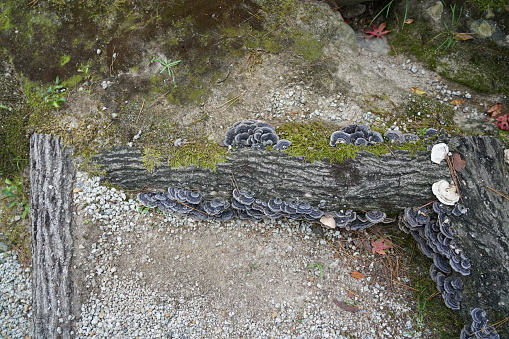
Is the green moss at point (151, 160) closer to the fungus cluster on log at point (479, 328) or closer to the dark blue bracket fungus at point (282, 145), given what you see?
the dark blue bracket fungus at point (282, 145)

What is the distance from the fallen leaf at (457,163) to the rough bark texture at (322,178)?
0.36 feet

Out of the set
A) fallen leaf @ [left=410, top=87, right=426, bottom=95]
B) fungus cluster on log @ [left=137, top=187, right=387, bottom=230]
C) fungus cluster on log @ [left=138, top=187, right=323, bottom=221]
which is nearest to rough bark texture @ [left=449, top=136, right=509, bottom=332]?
fungus cluster on log @ [left=137, top=187, right=387, bottom=230]

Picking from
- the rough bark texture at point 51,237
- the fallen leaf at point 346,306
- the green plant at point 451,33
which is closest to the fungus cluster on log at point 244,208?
the fallen leaf at point 346,306

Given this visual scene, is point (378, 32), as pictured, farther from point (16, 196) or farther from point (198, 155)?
point (16, 196)

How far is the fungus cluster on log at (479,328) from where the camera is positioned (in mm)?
3502

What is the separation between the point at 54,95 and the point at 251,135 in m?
3.12

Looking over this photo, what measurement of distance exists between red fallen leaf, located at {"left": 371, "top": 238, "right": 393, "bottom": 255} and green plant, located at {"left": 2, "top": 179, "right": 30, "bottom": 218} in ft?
17.4

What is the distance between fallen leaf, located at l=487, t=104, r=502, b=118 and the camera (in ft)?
15.4

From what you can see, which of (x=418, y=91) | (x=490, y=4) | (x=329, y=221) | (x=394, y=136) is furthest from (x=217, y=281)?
(x=490, y=4)

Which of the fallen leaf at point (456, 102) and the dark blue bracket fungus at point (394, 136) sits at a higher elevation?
the dark blue bracket fungus at point (394, 136)

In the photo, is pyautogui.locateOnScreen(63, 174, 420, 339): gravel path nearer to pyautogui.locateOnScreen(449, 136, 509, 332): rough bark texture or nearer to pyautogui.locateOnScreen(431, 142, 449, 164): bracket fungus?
pyautogui.locateOnScreen(449, 136, 509, 332): rough bark texture

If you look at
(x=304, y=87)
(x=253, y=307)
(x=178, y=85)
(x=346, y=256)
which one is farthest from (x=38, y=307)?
(x=304, y=87)

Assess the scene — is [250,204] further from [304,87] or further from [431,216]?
[431,216]

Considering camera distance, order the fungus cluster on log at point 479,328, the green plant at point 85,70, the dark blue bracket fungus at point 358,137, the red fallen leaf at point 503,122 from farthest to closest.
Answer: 1. the green plant at point 85,70
2. the red fallen leaf at point 503,122
3. the dark blue bracket fungus at point 358,137
4. the fungus cluster on log at point 479,328
